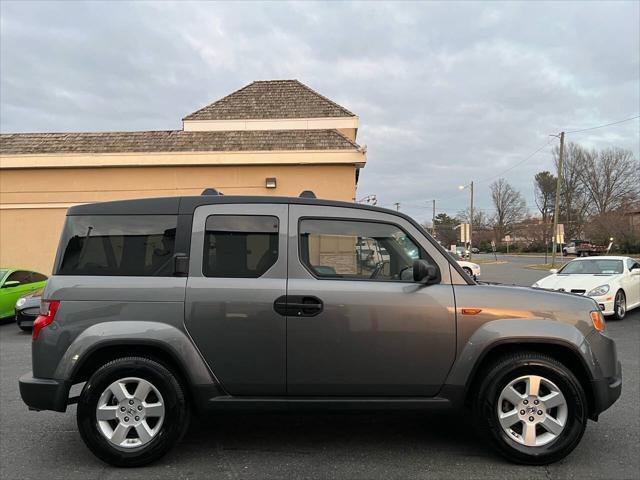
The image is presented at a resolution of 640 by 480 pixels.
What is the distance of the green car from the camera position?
401 inches

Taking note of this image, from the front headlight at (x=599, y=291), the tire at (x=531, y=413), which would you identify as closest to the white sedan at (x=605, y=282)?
the front headlight at (x=599, y=291)

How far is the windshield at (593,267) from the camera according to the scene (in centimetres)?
1016

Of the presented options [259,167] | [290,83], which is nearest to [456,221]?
[290,83]

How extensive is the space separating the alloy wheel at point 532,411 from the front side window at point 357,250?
3.70 ft

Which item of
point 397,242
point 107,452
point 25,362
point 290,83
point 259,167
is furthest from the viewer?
point 290,83

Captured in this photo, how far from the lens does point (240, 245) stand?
348 centimetres

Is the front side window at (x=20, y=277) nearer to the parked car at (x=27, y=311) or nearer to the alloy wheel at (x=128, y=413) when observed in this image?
the parked car at (x=27, y=311)

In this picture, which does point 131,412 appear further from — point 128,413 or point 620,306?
point 620,306

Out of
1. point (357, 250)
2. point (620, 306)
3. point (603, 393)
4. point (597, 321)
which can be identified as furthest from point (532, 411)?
point (620, 306)

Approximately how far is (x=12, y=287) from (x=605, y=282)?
12990 millimetres

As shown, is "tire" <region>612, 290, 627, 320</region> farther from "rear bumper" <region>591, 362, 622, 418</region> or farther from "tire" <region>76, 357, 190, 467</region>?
"tire" <region>76, 357, 190, 467</region>

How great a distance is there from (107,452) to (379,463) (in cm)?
196

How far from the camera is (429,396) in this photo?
11.0 ft

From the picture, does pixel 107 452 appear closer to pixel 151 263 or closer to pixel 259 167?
pixel 151 263
